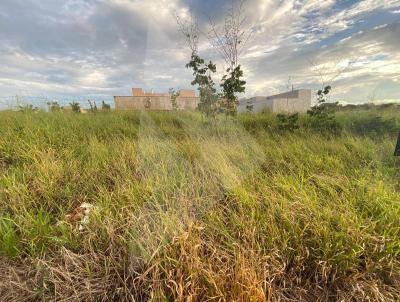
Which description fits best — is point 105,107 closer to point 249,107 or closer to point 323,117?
point 249,107

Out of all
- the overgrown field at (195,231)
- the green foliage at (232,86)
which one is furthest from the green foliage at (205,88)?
the overgrown field at (195,231)

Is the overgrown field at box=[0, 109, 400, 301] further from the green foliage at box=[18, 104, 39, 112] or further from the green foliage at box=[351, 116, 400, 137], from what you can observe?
the green foliage at box=[18, 104, 39, 112]

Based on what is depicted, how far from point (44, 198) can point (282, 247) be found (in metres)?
2.17

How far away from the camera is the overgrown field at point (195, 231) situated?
1217mm

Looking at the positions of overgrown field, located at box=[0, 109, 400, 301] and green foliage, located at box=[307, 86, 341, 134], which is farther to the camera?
green foliage, located at box=[307, 86, 341, 134]

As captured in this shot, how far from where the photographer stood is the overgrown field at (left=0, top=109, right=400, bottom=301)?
1.22 meters

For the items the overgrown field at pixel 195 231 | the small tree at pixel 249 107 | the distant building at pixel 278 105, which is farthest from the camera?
the distant building at pixel 278 105

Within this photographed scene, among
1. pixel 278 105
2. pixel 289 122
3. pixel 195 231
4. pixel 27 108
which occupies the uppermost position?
pixel 27 108

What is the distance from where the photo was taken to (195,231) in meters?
1.50

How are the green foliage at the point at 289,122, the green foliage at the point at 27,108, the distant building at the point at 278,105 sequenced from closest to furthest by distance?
the green foliage at the point at 289,122
the green foliage at the point at 27,108
the distant building at the point at 278,105

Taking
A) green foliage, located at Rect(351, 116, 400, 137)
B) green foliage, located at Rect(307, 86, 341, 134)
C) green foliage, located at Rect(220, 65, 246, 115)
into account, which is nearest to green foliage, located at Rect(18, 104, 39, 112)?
green foliage, located at Rect(220, 65, 246, 115)

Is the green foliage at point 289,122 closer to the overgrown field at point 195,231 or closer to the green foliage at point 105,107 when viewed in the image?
the overgrown field at point 195,231

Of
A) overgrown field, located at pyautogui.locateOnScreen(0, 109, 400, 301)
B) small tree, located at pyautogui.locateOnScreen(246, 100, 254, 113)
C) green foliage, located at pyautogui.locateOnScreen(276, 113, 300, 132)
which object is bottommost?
overgrown field, located at pyautogui.locateOnScreen(0, 109, 400, 301)

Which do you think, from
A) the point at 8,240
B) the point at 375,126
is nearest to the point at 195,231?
the point at 8,240
